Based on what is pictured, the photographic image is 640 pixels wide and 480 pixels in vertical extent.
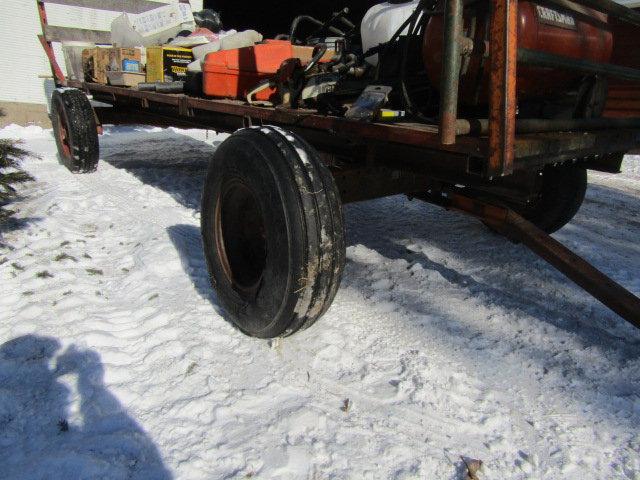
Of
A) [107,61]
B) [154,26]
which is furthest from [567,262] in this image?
[154,26]

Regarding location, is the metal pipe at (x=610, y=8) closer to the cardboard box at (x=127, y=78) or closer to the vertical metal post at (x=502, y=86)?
the vertical metal post at (x=502, y=86)

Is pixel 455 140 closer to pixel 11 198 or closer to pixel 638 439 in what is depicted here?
pixel 638 439

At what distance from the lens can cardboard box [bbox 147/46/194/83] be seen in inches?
169

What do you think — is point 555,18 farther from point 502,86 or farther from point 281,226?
point 281,226

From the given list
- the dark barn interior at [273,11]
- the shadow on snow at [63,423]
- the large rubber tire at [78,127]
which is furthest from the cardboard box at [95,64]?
the dark barn interior at [273,11]

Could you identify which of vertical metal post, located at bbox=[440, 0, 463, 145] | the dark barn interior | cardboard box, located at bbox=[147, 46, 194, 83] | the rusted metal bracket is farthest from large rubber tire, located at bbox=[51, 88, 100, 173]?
the dark barn interior

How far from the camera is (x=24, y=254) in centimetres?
311

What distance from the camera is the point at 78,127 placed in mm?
5215

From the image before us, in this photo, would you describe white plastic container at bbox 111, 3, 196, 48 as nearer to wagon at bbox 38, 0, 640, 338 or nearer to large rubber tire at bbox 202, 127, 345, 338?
wagon at bbox 38, 0, 640, 338

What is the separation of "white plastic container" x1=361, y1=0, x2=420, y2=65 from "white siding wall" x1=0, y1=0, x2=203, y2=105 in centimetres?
903

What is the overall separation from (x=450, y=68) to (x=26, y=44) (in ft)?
36.6

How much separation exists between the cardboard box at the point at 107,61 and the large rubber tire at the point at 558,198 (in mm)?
4246

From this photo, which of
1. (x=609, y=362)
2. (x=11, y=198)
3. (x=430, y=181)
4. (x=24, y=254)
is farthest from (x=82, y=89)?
(x=609, y=362)

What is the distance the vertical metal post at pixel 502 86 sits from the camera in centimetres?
139
